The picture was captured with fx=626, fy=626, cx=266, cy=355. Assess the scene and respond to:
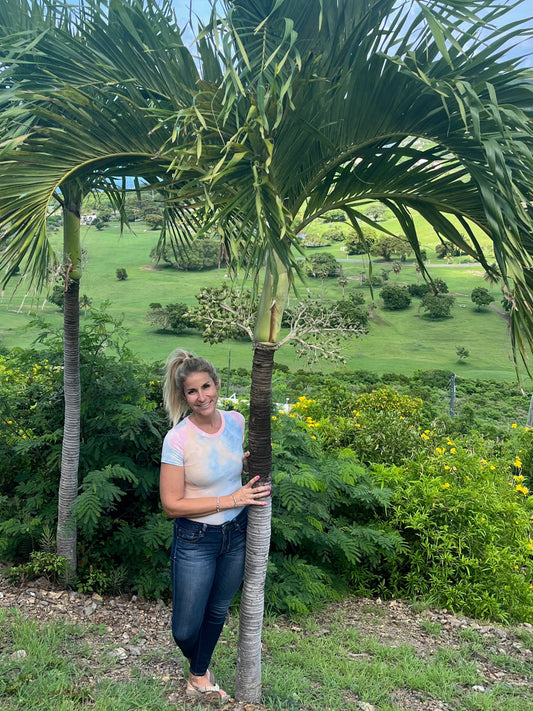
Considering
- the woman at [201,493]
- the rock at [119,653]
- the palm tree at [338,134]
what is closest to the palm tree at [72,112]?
the palm tree at [338,134]

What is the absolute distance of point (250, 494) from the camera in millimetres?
2754

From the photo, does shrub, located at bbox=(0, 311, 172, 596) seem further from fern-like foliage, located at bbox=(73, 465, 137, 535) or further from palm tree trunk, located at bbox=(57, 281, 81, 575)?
palm tree trunk, located at bbox=(57, 281, 81, 575)

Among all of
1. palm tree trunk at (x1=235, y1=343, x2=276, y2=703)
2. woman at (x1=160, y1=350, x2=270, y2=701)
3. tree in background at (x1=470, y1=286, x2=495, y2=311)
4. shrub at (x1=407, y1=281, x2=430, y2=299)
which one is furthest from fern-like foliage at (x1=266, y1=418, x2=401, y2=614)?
shrub at (x1=407, y1=281, x2=430, y2=299)

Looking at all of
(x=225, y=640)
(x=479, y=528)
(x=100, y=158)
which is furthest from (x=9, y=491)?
Result: (x=479, y=528)

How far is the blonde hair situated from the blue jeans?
0.51m

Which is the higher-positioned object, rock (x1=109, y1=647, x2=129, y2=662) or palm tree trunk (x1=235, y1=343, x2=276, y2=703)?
palm tree trunk (x1=235, y1=343, x2=276, y2=703)

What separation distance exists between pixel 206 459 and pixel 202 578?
538mm

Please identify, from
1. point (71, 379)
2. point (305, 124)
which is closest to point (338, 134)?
point (305, 124)

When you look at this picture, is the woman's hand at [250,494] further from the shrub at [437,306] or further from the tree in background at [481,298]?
the tree in background at [481,298]

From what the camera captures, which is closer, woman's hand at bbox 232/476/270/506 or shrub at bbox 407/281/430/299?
woman's hand at bbox 232/476/270/506

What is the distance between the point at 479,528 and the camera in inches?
186

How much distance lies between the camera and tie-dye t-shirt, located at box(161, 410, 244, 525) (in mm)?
2645

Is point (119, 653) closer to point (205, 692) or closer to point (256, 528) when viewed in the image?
point (205, 692)

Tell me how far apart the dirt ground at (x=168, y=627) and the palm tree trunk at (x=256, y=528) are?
1.48ft
